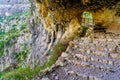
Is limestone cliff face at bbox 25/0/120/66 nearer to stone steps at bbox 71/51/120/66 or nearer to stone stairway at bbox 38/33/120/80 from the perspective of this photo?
stone stairway at bbox 38/33/120/80

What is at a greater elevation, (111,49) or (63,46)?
(111,49)

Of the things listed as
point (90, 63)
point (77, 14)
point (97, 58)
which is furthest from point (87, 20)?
point (90, 63)

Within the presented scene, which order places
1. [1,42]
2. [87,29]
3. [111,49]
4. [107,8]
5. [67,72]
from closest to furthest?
[67,72] < [111,49] < [107,8] < [87,29] < [1,42]

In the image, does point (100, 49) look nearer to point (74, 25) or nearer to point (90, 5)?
point (90, 5)

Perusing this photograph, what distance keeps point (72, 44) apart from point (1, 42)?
87.2 meters

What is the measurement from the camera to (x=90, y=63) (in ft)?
44.3

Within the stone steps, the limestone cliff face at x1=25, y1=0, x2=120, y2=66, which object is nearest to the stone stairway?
the stone steps

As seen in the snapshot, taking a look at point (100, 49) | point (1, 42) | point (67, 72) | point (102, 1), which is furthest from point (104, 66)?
point (1, 42)

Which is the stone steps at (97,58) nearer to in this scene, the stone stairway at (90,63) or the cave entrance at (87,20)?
the stone stairway at (90,63)

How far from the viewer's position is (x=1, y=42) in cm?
10294

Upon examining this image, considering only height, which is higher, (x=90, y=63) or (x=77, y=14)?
(x=77, y=14)

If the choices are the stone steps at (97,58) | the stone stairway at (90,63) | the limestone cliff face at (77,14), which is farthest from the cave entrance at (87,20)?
the stone steps at (97,58)

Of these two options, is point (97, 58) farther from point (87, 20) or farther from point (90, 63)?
point (87, 20)

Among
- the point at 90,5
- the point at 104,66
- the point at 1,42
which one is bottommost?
the point at 1,42
